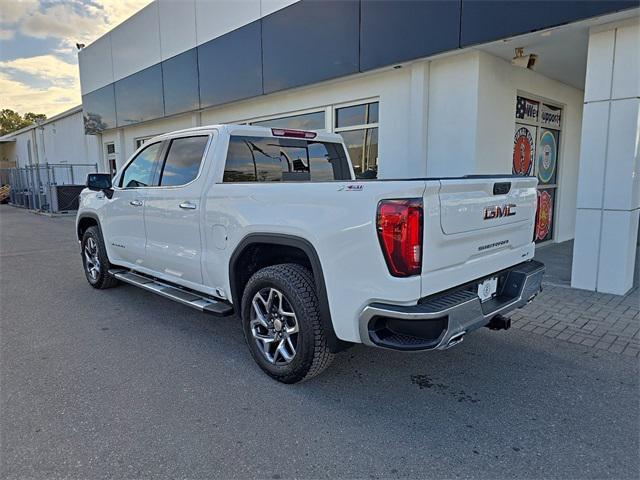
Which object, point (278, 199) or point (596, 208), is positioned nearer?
point (278, 199)

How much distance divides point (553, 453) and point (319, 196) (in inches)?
82.7

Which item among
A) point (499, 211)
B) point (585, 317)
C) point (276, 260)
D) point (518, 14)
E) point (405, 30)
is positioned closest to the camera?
point (499, 211)

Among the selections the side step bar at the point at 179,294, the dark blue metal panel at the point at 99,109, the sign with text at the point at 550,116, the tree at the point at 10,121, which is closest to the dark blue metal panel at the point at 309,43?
the sign with text at the point at 550,116

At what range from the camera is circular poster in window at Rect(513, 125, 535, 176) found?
26.5 feet

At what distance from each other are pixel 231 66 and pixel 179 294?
7638 millimetres

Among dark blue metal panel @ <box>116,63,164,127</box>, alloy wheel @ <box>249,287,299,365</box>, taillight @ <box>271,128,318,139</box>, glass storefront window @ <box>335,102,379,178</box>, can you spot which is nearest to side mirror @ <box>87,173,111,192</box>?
taillight @ <box>271,128,318,139</box>

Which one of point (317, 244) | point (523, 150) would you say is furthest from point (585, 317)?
point (523, 150)

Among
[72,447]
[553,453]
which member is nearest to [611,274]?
[553,453]

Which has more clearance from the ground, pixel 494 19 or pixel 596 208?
pixel 494 19

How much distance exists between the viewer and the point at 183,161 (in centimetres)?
451

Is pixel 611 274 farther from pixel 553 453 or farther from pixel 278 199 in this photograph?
pixel 278 199

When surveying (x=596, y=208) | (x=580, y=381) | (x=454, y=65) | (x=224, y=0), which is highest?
(x=224, y=0)

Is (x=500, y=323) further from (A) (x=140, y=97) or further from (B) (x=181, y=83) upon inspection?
(A) (x=140, y=97)

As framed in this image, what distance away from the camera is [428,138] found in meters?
7.34
